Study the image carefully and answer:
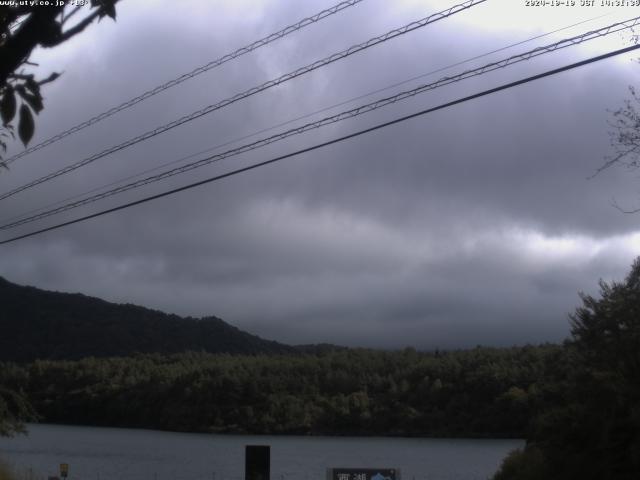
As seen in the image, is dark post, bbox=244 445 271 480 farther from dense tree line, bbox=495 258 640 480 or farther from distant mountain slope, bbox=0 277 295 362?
distant mountain slope, bbox=0 277 295 362

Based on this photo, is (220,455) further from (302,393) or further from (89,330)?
(89,330)

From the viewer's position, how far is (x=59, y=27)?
4.27 metres

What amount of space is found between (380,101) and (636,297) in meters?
9.01

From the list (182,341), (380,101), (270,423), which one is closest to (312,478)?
(380,101)

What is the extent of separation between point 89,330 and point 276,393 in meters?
30.2

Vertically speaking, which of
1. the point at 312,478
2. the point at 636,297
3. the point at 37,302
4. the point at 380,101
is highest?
the point at 37,302

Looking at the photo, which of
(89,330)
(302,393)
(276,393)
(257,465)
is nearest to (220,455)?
(276,393)

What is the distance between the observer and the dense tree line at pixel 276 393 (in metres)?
63.3

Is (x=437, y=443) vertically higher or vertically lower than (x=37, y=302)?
lower

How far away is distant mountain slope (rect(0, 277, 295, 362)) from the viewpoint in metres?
78.6

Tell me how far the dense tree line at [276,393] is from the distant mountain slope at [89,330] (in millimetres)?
7260

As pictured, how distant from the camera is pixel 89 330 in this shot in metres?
97.2

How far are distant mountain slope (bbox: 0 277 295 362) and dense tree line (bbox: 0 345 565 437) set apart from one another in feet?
23.8

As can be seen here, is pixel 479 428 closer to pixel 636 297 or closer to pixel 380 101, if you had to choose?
pixel 636 297
